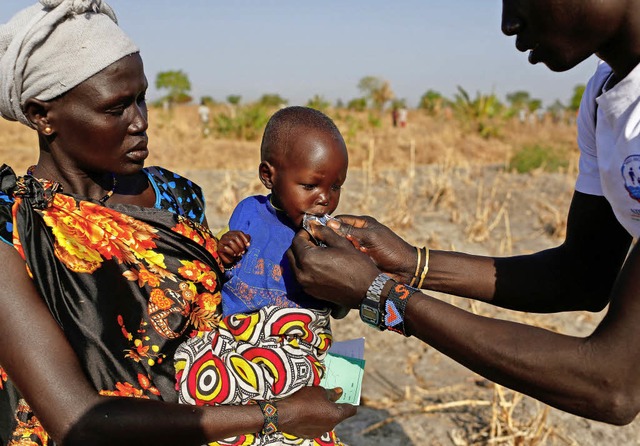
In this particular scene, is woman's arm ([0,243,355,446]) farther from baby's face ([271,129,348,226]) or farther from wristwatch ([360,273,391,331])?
baby's face ([271,129,348,226])

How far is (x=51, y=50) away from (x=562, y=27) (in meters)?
1.46

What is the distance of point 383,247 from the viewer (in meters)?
2.42

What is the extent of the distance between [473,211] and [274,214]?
22.1 ft

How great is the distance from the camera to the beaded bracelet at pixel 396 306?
1.80 m

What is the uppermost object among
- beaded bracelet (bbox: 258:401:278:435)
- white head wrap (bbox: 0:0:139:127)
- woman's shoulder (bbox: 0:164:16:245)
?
white head wrap (bbox: 0:0:139:127)

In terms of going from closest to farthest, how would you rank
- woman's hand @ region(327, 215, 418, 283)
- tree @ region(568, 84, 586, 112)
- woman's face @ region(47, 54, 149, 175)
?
woman's face @ region(47, 54, 149, 175) < woman's hand @ region(327, 215, 418, 283) < tree @ region(568, 84, 586, 112)

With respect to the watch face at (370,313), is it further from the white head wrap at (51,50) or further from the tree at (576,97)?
the tree at (576,97)

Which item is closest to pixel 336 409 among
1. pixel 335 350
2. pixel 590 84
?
pixel 335 350

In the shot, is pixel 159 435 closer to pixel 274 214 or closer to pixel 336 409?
pixel 336 409

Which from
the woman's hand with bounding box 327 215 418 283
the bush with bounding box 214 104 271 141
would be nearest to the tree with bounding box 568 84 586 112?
the bush with bounding box 214 104 271 141

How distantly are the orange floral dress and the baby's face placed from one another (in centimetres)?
44

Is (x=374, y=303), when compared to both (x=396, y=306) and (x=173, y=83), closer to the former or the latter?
(x=396, y=306)

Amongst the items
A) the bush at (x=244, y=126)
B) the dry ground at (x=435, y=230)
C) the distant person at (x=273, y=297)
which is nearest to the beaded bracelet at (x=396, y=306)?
the distant person at (x=273, y=297)

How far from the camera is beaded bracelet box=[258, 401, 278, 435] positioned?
194 centimetres
